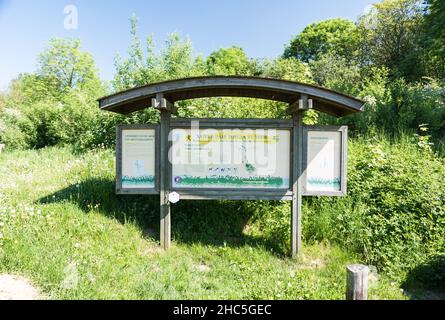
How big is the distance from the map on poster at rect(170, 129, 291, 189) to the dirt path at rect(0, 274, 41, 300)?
2.32 metres

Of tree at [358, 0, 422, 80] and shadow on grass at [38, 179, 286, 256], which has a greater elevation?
tree at [358, 0, 422, 80]

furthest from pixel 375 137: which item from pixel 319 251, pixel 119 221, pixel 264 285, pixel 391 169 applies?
pixel 119 221

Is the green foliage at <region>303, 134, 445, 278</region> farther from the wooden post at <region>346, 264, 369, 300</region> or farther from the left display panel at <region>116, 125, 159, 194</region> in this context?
the left display panel at <region>116, 125, 159, 194</region>

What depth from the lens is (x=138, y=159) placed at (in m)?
4.51

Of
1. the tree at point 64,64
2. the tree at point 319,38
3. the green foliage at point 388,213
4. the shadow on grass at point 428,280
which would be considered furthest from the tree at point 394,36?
the tree at point 64,64

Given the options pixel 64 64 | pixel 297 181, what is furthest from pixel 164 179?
pixel 64 64

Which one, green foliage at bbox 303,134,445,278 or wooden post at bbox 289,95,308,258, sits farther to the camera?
wooden post at bbox 289,95,308,258

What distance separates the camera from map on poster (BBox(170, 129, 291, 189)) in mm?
4441

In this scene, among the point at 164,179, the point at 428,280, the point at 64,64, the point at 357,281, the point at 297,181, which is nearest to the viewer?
the point at 357,281

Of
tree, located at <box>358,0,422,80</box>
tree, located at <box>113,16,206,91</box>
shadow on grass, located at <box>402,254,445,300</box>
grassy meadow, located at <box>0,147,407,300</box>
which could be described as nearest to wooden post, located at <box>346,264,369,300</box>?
grassy meadow, located at <box>0,147,407,300</box>

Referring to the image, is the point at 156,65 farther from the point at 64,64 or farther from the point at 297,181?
the point at 64,64

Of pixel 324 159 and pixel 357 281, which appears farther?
pixel 324 159

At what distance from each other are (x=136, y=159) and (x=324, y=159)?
3295mm
